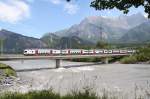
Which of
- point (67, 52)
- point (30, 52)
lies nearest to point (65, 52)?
point (67, 52)

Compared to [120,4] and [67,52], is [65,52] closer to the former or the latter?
[67,52]

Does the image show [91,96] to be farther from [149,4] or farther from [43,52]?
[43,52]

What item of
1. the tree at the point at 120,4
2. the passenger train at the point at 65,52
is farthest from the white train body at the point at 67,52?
the tree at the point at 120,4

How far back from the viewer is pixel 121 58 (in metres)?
152

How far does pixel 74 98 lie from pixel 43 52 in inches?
4342

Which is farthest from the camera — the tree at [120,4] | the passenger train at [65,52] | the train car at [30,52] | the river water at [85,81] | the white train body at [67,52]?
the white train body at [67,52]

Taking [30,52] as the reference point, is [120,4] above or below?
above

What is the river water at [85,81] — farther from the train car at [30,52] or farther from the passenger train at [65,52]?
the passenger train at [65,52]

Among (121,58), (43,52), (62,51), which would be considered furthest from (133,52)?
(43,52)

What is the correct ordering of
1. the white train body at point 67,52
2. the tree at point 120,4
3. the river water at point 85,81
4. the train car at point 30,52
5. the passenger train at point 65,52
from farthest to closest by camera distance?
the white train body at point 67,52, the passenger train at point 65,52, the train car at point 30,52, the river water at point 85,81, the tree at point 120,4

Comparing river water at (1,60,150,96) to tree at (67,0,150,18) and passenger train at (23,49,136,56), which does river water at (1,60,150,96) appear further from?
passenger train at (23,49,136,56)

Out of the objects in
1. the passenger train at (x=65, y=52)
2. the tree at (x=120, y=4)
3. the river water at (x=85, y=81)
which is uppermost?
the tree at (x=120, y=4)

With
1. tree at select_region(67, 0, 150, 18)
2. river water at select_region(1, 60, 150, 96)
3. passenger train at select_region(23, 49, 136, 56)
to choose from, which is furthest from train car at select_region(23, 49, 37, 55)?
tree at select_region(67, 0, 150, 18)

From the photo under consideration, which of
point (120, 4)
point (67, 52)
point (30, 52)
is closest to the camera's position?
point (120, 4)
